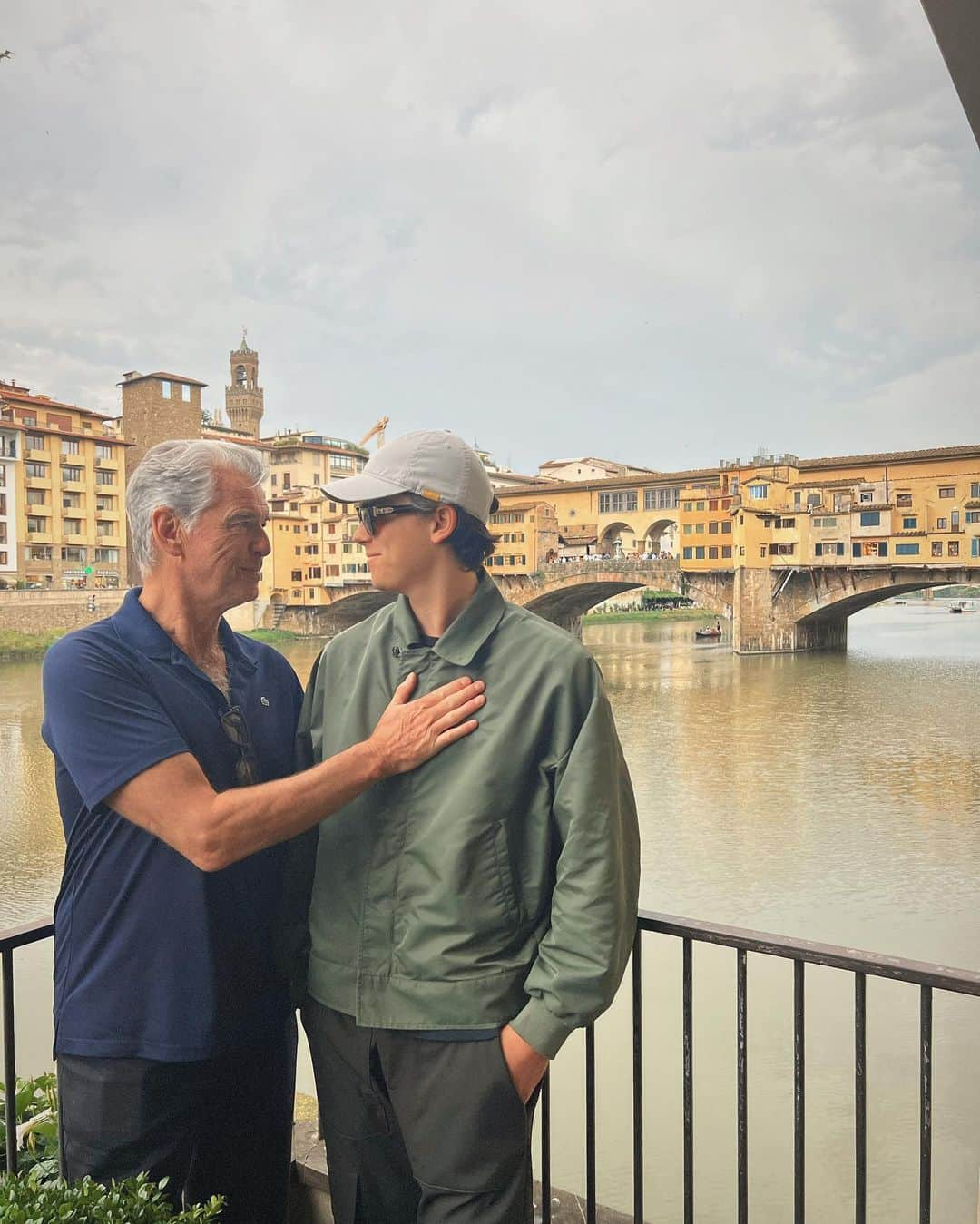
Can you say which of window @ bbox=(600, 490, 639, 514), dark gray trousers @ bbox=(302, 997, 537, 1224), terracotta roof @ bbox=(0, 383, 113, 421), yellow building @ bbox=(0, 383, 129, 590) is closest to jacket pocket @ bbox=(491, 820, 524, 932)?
dark gray trousers @ bbox=(302, 997, 537, 1224)

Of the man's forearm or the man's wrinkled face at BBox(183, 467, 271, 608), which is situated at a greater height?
the man's wrinkled face at BBox(183, 467, 271, 608)

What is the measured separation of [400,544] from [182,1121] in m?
0.63

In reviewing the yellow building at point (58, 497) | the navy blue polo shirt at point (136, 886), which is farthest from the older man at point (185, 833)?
the yellow building at point (58, 497)

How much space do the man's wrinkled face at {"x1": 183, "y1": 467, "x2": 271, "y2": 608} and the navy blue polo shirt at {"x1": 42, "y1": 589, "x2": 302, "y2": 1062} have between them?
8 centimetres

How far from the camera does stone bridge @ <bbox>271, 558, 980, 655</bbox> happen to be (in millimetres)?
21344

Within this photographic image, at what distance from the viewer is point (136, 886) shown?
0.99m

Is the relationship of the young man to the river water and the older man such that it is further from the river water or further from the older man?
the river water

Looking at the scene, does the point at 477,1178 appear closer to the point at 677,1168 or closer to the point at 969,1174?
the point at 677,1168

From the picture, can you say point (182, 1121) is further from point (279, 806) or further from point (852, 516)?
point (852, 516)

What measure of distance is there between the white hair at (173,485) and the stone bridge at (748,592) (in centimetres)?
1968

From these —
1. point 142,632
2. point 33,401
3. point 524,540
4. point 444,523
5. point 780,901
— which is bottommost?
point 780,901

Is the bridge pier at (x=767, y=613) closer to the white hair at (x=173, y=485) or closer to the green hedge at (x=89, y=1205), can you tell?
the white hair at (x=173, y=485)

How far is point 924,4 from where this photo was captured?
0.83 meters

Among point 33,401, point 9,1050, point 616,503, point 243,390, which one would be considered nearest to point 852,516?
point 616,503
